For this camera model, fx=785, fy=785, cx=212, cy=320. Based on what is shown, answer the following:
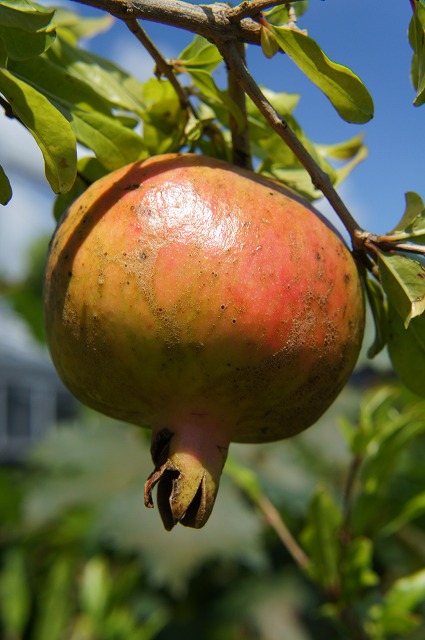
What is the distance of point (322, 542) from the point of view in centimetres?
122

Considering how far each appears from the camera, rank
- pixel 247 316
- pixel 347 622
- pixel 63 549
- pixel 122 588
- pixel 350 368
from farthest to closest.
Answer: pixel 63 549
pixel 122 588
pixel 347 622
pixel 350 368
pixel 247 316

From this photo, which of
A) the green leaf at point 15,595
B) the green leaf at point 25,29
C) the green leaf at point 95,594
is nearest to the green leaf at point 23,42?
the green leaf at point 25,29

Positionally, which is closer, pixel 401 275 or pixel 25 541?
pixel 401 275

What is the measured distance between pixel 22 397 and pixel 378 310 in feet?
43.7

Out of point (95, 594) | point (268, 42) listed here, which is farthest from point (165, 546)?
point (268, 42)

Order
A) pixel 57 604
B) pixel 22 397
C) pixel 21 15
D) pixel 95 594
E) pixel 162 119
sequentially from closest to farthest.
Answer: pixel 21 15
pixel 162 119
pixel 95 594
pixel 57 604
pixel 22 397

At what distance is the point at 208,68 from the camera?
805mm

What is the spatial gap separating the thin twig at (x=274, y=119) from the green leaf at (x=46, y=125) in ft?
0.48

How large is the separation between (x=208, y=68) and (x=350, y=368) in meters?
0.34

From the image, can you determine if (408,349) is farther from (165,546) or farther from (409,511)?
(165,546)

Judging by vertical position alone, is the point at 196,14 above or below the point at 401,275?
above

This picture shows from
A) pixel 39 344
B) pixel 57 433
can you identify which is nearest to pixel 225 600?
pixel 57 433

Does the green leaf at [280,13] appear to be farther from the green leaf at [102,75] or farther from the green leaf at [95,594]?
the green leaf at [95,594]

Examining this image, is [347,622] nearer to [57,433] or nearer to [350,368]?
[350,368]
